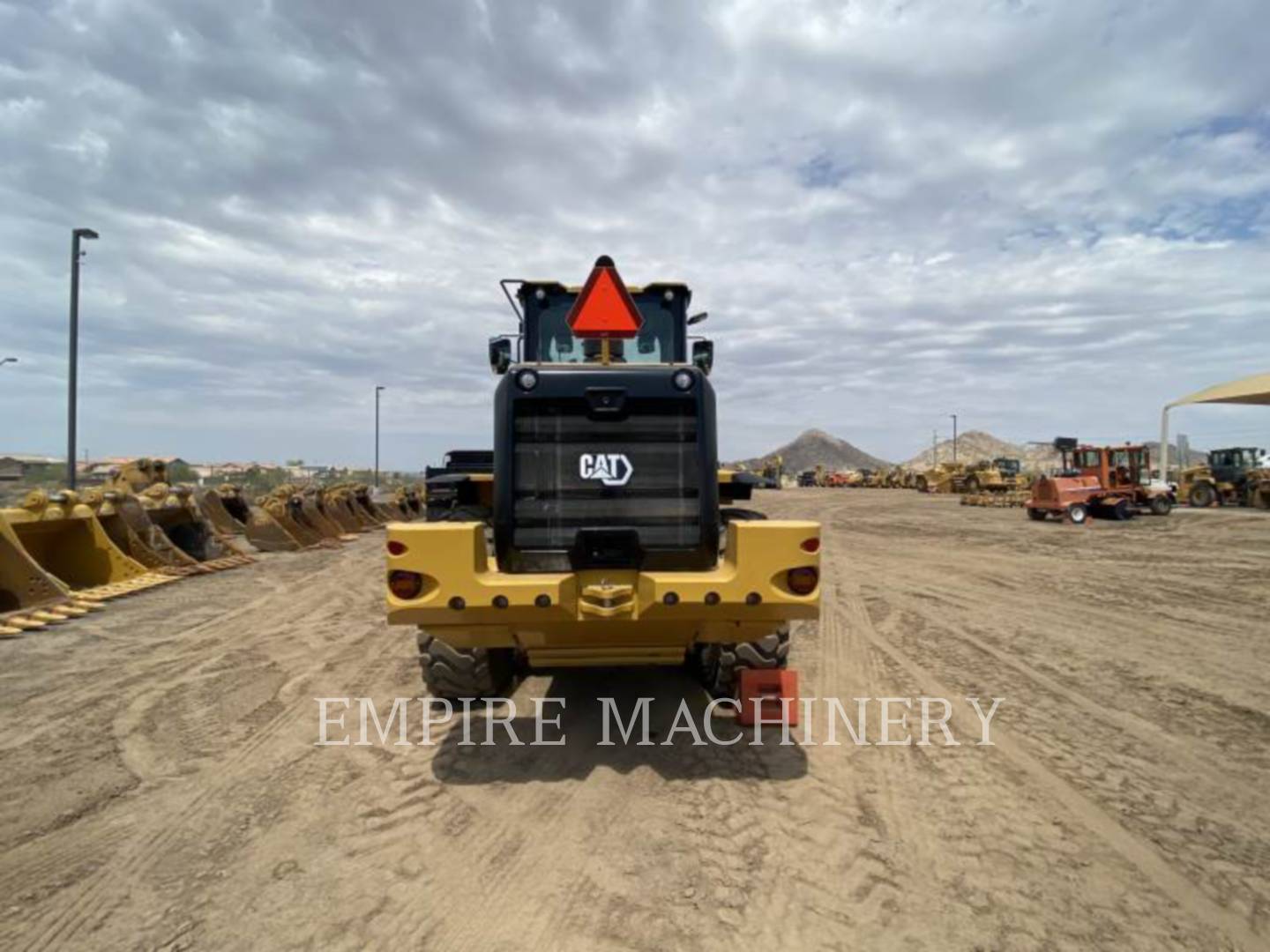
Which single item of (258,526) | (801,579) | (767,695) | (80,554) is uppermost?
(801,579)

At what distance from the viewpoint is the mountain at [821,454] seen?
14462 cm

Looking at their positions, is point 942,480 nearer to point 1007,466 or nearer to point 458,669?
point 1007,466

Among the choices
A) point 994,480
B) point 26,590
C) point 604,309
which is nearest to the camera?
point 604,309

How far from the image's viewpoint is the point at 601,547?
3.94 meters

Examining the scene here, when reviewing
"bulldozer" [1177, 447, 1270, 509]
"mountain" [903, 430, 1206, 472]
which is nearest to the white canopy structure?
"bulldozer" [1177, 447, 1270, 509]

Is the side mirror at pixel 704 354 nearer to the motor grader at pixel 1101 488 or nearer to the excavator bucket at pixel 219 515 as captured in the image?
the excavator bucket at pixel 219 515

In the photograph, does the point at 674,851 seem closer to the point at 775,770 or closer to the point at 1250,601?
the point at 775,770

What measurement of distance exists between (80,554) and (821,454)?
485 feet

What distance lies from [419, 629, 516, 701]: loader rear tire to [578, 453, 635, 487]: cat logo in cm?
125

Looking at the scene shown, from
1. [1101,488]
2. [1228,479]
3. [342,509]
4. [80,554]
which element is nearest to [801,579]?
[80,554]

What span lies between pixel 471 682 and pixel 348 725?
946 millimetres

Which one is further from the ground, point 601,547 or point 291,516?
point 601,547

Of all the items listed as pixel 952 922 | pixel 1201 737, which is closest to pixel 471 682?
pixel 952 922

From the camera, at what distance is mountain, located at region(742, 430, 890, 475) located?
474 ft
